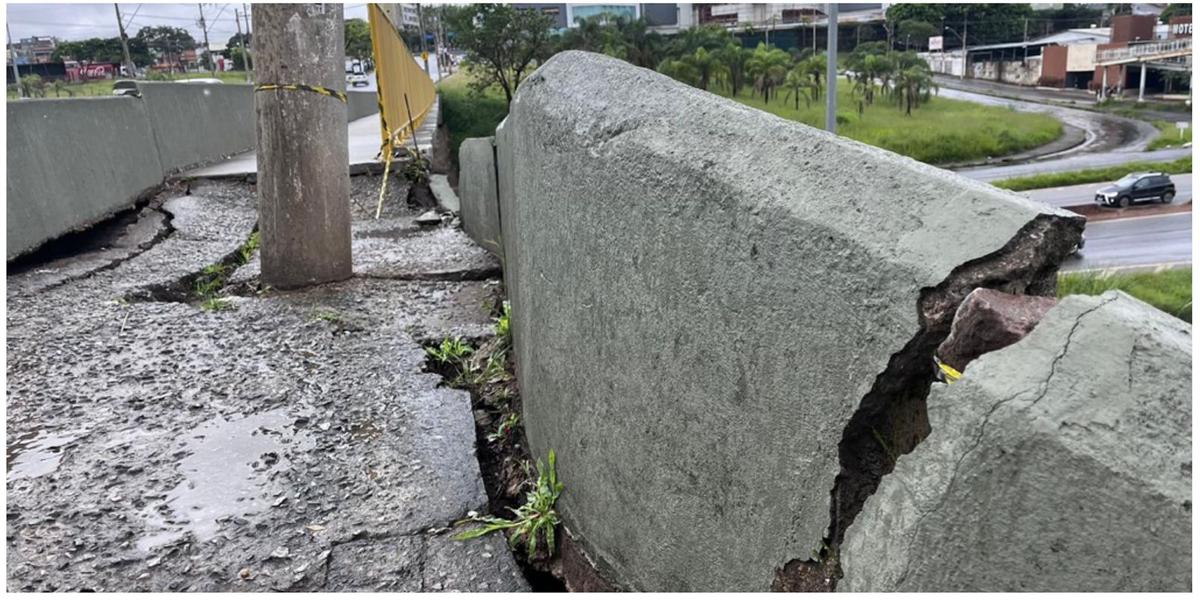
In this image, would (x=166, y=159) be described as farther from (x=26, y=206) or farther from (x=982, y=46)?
(x=982, y=46)

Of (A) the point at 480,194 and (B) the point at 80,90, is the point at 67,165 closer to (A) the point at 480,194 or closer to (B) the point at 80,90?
(A) the point at 480,194

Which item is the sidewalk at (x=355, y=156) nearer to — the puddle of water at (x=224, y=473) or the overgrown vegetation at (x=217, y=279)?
the overgrown vegetation at (x=217, y=279)

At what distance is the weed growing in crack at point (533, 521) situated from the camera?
2.09 meters

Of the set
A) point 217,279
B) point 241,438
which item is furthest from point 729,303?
point 217,279

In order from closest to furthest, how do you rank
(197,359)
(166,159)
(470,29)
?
(197,359) → (166,159) → (470,29)

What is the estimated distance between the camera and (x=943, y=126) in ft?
70.8

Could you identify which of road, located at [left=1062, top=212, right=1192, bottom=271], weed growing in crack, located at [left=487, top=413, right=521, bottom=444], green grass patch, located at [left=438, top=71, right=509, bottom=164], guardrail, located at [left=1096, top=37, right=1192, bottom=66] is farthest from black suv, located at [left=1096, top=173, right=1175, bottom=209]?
weed growing in crack, located at [left=487, top=413, right=521, bottom=444]

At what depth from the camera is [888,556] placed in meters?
1.13

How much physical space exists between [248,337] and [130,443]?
3.20 ft

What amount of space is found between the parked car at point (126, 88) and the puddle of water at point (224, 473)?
5.33 metres

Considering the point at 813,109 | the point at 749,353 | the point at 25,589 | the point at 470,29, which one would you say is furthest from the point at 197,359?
the point at 470,29

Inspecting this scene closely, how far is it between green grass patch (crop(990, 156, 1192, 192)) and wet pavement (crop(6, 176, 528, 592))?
17.6 metres

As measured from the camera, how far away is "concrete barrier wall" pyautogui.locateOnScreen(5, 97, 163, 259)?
4.52 metres

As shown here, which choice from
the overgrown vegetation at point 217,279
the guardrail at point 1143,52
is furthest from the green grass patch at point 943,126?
the overgrown vegetation at point 217,279
